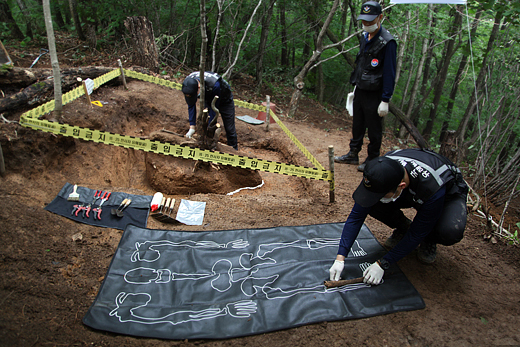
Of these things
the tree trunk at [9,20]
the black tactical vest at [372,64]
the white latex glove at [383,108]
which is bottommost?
the tree trunk at [9,20]

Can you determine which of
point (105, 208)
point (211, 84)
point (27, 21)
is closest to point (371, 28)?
point (211, 84)

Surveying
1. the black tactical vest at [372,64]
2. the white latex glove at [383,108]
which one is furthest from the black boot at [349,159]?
the black tactical vest at [372,64]

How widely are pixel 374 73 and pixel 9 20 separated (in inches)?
406

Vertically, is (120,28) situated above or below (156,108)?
above

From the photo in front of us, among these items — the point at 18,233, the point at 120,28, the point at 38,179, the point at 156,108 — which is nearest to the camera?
the point at 18,233

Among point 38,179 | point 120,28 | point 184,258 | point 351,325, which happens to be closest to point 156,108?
point 38,179

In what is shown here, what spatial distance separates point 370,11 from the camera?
12.6 feet

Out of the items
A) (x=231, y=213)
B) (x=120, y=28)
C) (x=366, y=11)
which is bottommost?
(x=231, y=213)

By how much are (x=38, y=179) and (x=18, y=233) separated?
3.61ft

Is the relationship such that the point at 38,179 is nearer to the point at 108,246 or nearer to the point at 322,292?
the point at 108,246

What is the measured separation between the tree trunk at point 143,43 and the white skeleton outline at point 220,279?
6150mm

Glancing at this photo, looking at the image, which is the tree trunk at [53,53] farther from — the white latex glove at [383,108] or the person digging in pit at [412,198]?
the white latex glove at [383,108]

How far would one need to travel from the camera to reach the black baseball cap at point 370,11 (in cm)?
381

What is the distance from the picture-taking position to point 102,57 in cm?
829
